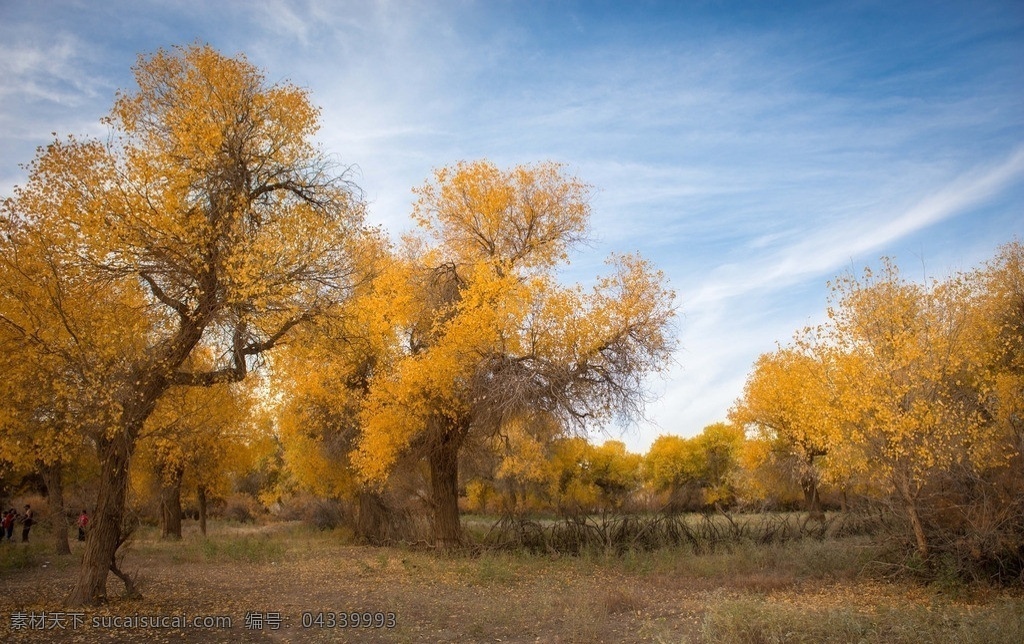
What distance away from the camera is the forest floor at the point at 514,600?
9.03m

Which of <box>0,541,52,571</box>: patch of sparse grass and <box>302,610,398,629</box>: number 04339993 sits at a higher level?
<box>0,541,52,571</box>: patch of sparse grass

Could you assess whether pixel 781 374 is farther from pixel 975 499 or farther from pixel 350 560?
pixel 350 560

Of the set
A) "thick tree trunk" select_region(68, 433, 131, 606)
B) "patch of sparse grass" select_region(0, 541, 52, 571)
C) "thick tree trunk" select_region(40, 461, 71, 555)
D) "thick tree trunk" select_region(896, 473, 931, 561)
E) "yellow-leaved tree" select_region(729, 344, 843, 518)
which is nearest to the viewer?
"thick tree trunk" select_region(68, 433, 131, 606)

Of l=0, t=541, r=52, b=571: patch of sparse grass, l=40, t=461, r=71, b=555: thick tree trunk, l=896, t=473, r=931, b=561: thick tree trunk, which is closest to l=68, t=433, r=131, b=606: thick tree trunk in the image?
l=0, t=541, r=52, b=571: patch of sparse grass

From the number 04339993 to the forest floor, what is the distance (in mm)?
47

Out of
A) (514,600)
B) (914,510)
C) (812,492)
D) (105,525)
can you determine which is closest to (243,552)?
(105,525)

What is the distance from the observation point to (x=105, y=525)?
11.5 meters

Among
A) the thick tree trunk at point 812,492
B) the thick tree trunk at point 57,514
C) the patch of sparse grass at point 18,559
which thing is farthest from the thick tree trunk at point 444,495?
the thick tree trunk at point 812,492

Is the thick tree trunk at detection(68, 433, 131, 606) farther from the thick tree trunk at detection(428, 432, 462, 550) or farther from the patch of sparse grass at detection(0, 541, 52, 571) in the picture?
the thick tree trunk at detection(428, 432, 462, 550)

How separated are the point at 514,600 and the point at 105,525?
7790mm

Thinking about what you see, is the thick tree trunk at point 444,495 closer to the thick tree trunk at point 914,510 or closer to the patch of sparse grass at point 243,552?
the patch of sparse grass at point 243,552

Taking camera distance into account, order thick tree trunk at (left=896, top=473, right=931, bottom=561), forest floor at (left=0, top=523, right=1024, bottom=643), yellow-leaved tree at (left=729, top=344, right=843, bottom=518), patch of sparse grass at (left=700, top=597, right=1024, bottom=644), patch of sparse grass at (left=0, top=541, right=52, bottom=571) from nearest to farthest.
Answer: patch of sparse grass at (left=700, top=597, right=1024, bottom=644) → forest floor at (left=0, top=523, right=1024, bottom=643) → thick tree trunk at (left=896, top=473, right=931, bottom=561) → patch of sparse grass at (left=0, top=541, right=52, bottom=571) → yellow-leaved tree at (left=729, top=344, right=843, bottom=518)

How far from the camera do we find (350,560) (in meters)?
19.6

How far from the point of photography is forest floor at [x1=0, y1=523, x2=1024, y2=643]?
903cm
